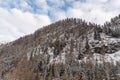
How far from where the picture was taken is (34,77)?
137375mm

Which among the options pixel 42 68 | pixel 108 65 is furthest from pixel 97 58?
pixel 42 68

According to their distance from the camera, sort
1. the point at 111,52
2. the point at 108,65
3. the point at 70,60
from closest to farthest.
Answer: the point at 108,65, the point at 70,60, the point at 111,52

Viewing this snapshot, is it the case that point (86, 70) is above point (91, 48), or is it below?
below

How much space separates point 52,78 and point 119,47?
79149 mm

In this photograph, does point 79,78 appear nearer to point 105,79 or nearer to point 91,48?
point 105,79

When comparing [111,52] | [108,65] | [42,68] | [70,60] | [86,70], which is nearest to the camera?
[86,70]

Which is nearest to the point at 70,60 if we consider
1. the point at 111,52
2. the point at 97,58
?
the point at 97,58

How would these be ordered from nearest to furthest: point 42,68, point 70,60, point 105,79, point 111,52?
1. point 105,79
2. point 42,68
3. point 70,60
4. point 111,52

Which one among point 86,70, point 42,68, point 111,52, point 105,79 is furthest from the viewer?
point 111,52

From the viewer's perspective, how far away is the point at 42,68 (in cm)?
15850

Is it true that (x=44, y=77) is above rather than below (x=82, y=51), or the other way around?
below

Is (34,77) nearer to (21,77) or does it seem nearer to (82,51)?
(21,77)

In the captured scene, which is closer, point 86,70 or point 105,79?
point 105,79

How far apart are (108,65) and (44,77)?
39590mm
